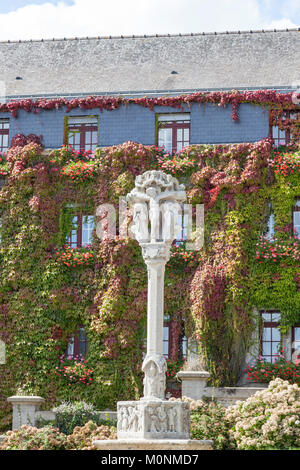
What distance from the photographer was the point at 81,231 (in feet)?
102

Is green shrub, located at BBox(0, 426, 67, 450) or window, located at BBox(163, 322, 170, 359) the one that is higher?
window, located at BBox(163, 322, 170, 359)

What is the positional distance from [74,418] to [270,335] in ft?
22.5

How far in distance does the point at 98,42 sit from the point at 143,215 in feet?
49.2

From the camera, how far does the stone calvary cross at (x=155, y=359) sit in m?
19.2

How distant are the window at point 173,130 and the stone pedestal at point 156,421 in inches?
525

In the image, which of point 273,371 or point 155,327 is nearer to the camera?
point 155,327

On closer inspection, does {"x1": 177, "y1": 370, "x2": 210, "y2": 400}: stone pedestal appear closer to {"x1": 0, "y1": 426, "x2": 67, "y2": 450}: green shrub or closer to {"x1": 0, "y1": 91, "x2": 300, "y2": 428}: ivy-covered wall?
{"x1": 0, "y1": 91, "x2": 300, "y2": 428}: ivy-covered wall

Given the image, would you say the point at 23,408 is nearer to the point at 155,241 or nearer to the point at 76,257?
the point at 76,257

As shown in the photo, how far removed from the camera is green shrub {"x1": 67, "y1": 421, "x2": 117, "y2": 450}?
20812mm

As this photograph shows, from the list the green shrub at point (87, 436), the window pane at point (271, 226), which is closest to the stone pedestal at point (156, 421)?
the green shrub at point (87, 436)

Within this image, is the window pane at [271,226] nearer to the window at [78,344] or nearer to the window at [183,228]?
the window at [183,228]

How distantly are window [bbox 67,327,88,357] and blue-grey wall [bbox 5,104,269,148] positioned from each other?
5886 mm

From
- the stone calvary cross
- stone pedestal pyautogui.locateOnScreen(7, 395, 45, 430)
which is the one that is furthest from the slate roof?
the stone calvary cross

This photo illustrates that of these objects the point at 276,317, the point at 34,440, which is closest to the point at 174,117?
the point at 276,317
